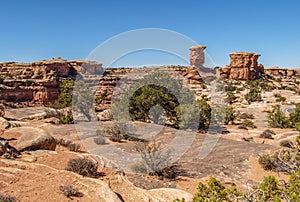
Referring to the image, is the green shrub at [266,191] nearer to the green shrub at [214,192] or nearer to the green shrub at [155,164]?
the green shrub at [214,192]

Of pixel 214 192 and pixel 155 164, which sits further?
pixel 155 164

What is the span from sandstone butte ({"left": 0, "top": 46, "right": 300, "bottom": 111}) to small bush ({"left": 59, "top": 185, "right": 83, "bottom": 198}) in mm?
28144

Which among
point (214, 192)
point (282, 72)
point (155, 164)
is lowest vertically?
point (155, 164)

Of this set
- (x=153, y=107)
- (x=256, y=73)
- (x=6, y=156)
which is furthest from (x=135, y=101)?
(x=256, y=73)

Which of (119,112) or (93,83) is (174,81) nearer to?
(119,112)

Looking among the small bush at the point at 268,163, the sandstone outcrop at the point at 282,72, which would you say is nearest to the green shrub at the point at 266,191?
the small bush at the point at 268,163

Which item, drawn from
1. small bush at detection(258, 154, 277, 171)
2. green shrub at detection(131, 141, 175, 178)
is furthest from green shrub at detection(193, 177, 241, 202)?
small bush at detection(258, 154, 277, 171)

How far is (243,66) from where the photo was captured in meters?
67.3

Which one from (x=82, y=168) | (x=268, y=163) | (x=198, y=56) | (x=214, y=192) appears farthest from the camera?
(x=198, y=56)

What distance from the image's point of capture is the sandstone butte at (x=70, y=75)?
4538 cm

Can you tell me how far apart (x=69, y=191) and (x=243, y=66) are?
223ft

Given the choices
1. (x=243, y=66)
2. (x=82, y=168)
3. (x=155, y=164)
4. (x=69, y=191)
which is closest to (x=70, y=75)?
(x=243, y=66)

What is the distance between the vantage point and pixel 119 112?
21.8m

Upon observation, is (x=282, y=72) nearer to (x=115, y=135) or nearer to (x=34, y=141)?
(x=115, y=135)
